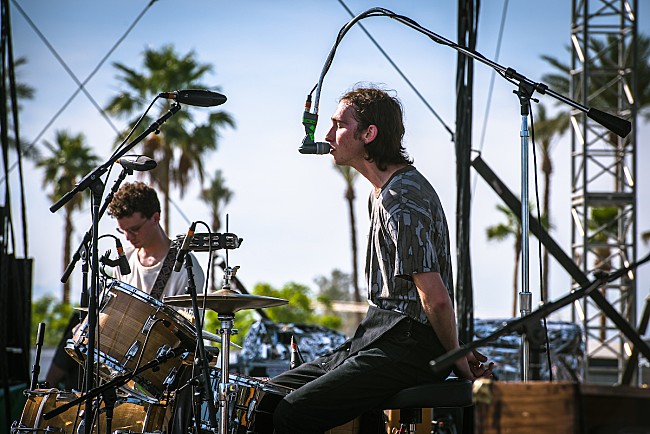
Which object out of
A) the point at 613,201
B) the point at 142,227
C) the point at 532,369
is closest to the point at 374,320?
the point at 532,369

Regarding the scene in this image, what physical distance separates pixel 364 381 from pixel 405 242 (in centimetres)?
57

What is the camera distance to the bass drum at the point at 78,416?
4.17m

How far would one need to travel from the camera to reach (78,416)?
4227 millimetres

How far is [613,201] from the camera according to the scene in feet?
32.4

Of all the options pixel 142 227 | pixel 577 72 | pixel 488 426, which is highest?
pixel 577 72

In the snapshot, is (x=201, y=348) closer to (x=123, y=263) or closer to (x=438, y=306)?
(x=123, y=263)

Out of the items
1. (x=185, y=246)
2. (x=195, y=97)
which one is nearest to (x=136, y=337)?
(x=185, y=246)

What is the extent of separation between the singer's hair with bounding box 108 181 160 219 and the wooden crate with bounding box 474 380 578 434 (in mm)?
3658

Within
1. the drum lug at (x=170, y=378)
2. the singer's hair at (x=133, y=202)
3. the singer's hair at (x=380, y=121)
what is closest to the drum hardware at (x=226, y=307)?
the drum lug at (x=170, y=378)

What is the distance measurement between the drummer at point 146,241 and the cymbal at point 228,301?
4.12 ft

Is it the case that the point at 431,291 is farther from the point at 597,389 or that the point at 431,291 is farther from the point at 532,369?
the point at 597,389

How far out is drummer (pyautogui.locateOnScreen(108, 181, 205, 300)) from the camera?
17.5 feet

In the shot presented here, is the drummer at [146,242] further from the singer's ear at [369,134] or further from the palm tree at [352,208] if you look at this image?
the palm tree at [352,208]

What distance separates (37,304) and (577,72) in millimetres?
19543
